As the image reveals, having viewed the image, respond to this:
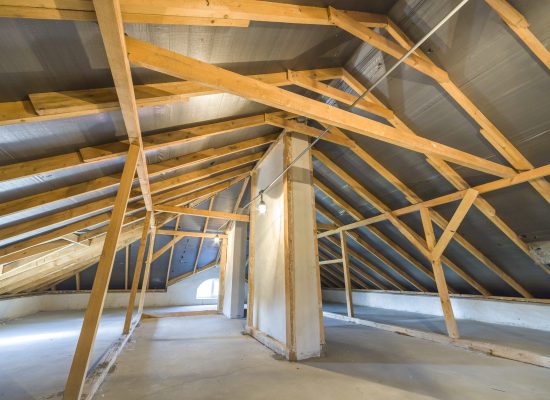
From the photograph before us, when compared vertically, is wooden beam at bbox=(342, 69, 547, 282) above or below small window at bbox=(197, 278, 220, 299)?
above

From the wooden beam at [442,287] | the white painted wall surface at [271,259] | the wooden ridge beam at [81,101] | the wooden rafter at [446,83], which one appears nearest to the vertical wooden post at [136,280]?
the white painted wall surface at [271,259]

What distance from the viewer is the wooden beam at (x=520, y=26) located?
7.14ft

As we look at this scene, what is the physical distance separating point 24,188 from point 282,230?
2986 millimetres

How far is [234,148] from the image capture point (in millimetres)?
4184

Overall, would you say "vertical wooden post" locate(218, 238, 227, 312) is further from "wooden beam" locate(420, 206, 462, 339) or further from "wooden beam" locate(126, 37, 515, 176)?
"wooden beam" locate(126, 37, 515, 176)

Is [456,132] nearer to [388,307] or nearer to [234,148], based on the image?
[234,148]

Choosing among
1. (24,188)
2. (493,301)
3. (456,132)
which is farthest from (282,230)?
(493,301)

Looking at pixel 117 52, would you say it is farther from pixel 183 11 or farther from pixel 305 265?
pixel 305 265

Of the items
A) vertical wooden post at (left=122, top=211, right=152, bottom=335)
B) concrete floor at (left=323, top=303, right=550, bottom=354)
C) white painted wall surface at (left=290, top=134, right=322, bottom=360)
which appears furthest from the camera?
vertical wooden post at (left=122, top=211, right=152, bottom=335)

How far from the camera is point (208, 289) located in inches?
448

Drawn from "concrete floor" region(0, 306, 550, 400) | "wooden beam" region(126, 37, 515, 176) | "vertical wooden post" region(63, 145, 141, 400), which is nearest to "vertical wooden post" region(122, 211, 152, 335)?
"concrete floor" region(0, 306, 550, 400)

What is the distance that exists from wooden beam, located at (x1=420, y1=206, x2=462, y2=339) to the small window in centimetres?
909

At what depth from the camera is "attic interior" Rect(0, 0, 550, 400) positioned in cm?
176

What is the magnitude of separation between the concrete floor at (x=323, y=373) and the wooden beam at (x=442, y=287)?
1.10 feet
